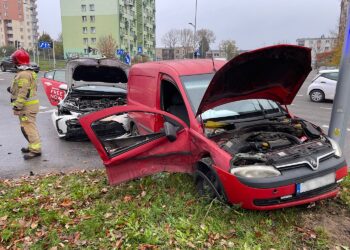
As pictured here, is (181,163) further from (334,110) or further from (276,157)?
(334,110)

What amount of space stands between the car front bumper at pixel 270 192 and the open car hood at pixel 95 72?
224 inches

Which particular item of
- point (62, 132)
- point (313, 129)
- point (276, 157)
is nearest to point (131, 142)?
point (276, 157)

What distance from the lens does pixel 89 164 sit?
645 centimetres

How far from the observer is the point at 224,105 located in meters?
4.66

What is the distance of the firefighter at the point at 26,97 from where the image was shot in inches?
256

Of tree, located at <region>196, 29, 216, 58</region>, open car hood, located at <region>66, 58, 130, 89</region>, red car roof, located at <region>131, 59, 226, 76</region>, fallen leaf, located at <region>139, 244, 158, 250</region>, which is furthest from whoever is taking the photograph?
tree, located at <region>196, 29, 216, 58</region>

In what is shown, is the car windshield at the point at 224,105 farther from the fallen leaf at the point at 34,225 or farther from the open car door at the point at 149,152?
the fallen leaf at the point at 34,225

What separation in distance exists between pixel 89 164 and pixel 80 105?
7.19ft

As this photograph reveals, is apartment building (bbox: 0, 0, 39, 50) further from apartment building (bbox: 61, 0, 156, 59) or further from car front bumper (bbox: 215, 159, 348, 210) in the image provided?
car front bumper (bbox: 215, 159, 348, 210)

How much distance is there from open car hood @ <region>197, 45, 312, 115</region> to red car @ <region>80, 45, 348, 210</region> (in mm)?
14

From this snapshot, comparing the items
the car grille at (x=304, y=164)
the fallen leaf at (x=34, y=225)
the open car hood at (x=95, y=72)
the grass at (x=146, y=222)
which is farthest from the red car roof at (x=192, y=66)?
the open car hood at (x=95, y=72)

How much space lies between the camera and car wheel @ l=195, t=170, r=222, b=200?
12.6 ft

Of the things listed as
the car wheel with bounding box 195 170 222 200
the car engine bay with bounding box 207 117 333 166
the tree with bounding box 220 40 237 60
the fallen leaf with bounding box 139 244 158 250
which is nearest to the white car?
the car engine bay with bounding box 207 117 333 166

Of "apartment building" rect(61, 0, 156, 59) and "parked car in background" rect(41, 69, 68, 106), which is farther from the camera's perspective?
"apartment building" rect(61, 0, 156, 59)
